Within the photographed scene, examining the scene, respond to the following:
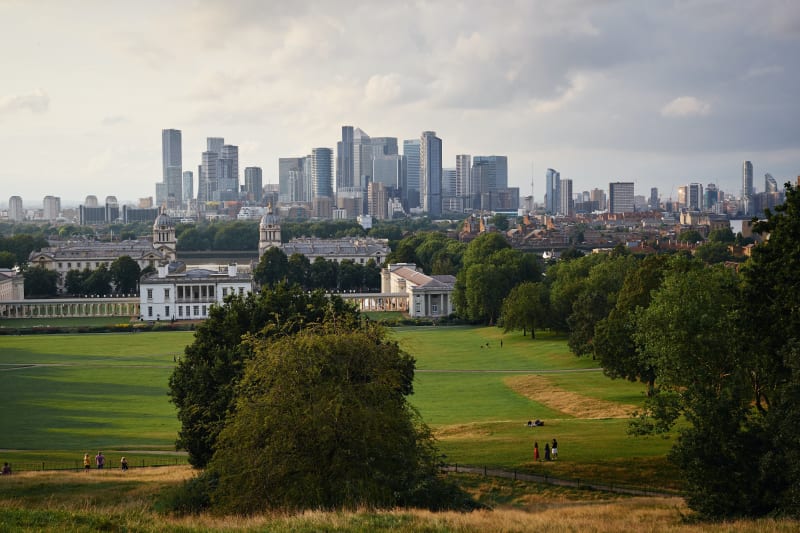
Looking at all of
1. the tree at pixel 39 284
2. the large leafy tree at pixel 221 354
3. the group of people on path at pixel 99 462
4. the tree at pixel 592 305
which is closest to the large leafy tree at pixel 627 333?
the tree at pixel 592 305

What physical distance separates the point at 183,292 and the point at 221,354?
260ft

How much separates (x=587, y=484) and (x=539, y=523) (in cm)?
1089

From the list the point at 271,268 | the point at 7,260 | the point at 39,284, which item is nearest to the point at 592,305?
the point at 271,268

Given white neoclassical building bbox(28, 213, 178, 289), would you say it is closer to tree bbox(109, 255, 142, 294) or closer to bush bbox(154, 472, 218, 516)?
tree bbox(109, 255, 142, 294)

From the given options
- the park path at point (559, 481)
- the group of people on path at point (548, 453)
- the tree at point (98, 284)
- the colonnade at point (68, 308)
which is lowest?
the park path at point (559, 481)

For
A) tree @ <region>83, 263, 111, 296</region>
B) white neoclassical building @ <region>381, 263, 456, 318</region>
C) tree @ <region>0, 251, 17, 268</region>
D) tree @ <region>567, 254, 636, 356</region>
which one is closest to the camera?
tree @ <region>567, 254, 636, 356</region>

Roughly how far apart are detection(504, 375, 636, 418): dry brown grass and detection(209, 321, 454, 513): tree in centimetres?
2261

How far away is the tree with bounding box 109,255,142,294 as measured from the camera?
129625mm

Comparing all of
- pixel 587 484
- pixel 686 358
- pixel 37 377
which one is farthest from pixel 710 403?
pixel 37 377

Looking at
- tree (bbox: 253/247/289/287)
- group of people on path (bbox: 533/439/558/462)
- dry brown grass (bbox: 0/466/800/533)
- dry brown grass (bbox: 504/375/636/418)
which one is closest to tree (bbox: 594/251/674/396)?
dry brown grass (bbox: 504/375/636/418)

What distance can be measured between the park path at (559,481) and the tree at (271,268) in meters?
95.0

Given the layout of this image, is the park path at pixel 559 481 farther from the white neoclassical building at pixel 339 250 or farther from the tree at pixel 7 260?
the tree at pixel 7 260

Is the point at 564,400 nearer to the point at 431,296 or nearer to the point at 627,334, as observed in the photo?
the point at 627,334

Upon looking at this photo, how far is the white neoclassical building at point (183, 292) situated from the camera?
116 meters
